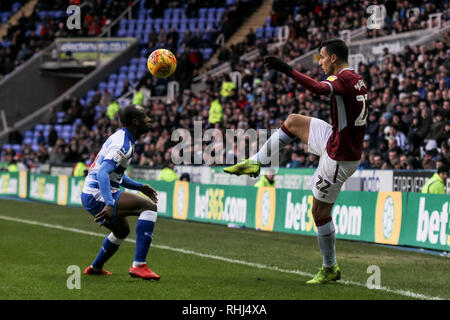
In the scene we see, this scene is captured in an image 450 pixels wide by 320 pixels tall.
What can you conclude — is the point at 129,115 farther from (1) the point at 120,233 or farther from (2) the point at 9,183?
(2) the point at 9,183

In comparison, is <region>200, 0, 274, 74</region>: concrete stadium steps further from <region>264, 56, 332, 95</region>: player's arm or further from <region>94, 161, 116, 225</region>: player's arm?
<region>264, 56, 332, 95</region>: player's arm

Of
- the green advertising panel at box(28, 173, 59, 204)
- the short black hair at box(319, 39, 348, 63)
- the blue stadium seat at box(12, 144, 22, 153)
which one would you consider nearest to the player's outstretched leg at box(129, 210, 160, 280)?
the short black hair at box(319, 39, 348, 63)

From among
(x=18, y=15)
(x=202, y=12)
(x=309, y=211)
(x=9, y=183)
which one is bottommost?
(x=9, y=183)

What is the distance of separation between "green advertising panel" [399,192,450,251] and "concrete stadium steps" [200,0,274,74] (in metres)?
21.1

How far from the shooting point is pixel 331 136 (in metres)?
8.47

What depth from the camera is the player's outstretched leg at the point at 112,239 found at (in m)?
8.84

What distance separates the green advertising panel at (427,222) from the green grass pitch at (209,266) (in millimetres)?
380

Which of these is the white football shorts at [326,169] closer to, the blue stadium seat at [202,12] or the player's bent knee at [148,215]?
the player's bent knee at [148,215]

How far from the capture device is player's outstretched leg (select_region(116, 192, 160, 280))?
8.62m

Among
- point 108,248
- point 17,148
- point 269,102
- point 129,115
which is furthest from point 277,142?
point 17,148

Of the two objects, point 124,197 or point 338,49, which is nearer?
point 338,49

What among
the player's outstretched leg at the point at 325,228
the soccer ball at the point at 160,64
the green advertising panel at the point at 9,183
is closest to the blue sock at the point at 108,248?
the player's outstretched leg at the point at 325,228

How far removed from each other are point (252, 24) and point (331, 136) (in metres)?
27.6
